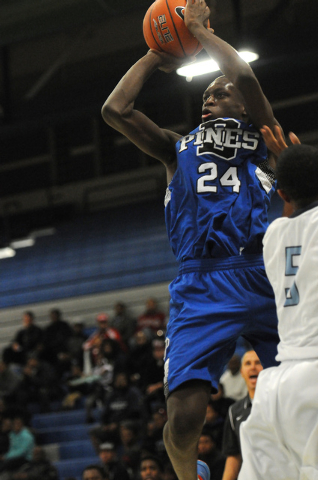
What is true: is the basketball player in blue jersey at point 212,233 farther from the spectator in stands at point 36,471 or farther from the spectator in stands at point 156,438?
the spectator in stands at point 36,471

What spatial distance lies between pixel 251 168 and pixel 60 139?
15.5m

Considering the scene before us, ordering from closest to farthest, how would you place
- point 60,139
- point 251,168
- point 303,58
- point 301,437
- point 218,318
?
point 301,437 < point 218,318 < point 251,168 < point 303,58 < point 60,139

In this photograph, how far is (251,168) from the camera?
151 inches

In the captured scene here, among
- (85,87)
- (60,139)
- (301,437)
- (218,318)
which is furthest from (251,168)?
(60,139)

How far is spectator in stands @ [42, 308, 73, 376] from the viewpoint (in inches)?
521

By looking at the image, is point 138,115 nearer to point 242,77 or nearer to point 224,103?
point 224,103

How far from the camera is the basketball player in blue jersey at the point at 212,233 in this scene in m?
3.42

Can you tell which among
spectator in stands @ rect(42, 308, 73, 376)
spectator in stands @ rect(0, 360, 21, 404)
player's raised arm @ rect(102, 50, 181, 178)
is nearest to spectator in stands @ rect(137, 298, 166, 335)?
spectator in stands @ rect(42, 308, 73, 376)

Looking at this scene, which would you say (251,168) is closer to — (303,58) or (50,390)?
(303,58)

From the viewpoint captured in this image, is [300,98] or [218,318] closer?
[218,318]

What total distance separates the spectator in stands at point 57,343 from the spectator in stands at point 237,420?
26.2ft

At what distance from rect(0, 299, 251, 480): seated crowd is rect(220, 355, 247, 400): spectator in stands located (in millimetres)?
14

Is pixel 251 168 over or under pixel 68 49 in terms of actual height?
under

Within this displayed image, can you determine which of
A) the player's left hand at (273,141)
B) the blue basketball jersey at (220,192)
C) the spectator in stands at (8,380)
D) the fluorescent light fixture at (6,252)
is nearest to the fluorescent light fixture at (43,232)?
the fluorescent light fixture at (6,252)
